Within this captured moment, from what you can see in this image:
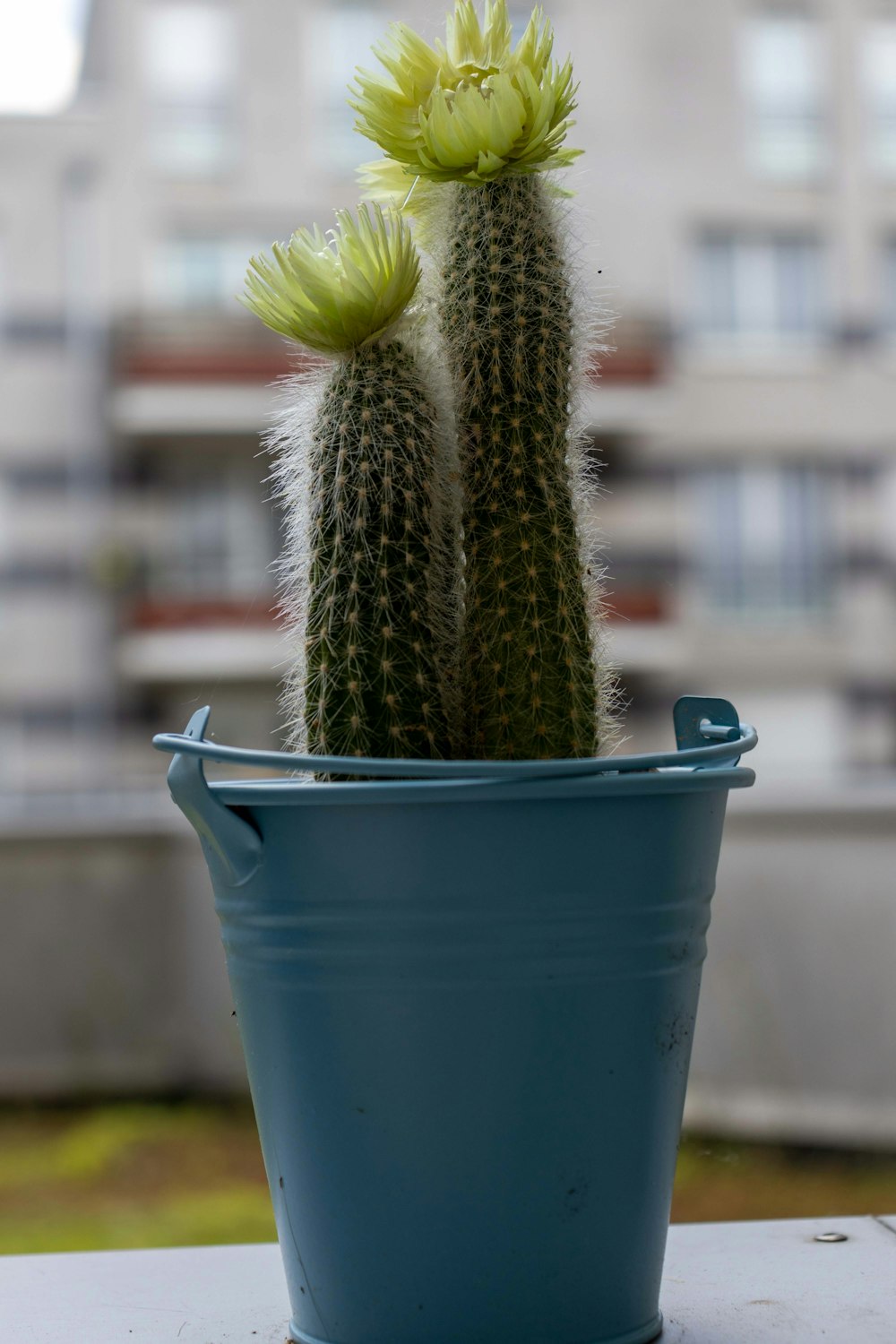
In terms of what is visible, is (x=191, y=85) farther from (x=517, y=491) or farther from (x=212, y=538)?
(x=517, y=491)

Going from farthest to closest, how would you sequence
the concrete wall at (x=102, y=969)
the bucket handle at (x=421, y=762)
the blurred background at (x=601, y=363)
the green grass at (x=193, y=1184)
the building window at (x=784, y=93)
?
the building window at (x=784, y=93), the blurred background at (x=601, y=363), the concrete wall at (x=102, y=969), the green grass at (x=193, y=1184), the bucket handle at (x=421, y=762)

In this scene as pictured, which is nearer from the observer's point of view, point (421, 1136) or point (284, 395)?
point (421, 1136)

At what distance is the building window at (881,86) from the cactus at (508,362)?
5.74m

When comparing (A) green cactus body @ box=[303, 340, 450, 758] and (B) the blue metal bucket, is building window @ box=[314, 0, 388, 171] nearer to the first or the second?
(A) green cactus body @ box=[303, 340, 450, 758]

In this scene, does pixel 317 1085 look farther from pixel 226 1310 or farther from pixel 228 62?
pixel 228 62

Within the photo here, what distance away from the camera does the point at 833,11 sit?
18.9ft

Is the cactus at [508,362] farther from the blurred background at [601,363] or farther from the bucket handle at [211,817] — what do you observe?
the blurred background at [601,363]

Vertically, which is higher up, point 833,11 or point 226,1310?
point 833,11

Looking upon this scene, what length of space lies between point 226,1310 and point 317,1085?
7.0 inches

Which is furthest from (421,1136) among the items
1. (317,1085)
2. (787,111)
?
(787,111)

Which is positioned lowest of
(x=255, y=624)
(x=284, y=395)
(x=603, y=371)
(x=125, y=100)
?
(x=255, y=624)

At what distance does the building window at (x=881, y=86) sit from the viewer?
18.7ft

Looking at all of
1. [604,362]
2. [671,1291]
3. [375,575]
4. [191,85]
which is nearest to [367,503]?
[375,575]

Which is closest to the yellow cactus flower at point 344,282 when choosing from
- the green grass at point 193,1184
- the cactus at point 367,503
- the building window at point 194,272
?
the cactus at point 367,503
